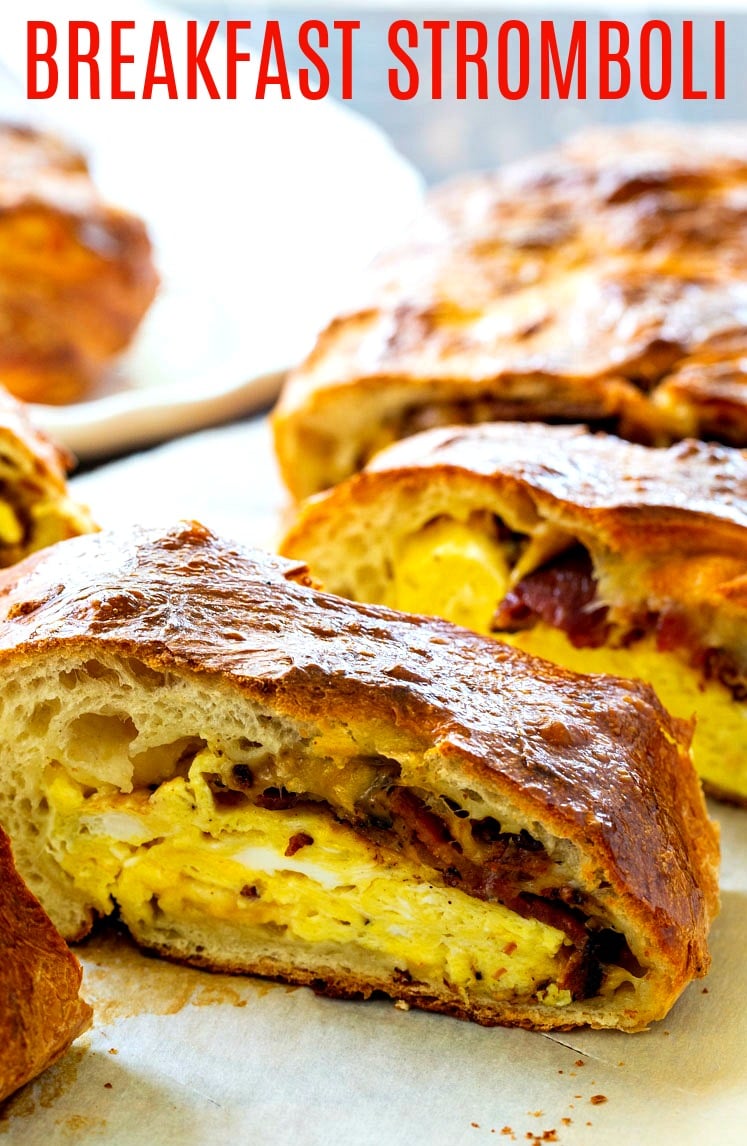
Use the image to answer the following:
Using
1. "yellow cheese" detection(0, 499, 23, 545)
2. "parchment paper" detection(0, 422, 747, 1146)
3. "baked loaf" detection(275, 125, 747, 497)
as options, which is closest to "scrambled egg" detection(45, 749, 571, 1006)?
"parchment paper" detection(0, 422, 747, 1146)

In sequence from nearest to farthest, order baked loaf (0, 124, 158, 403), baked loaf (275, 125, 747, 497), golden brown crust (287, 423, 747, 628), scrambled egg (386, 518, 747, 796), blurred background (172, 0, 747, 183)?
golden brown crust (287, 423, 747, 628)
scrambled egg (386, 518, 747, 796)
baked loaf (275, 125, 747, 497)
baked loaf (0, 124, 158, 403)
blurred background (172, 0, 747, 183)

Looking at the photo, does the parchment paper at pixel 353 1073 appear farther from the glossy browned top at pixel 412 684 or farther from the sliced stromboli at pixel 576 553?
the sliced stromboli at pixel 576 553

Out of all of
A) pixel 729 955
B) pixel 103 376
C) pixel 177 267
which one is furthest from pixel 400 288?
pixel 729 955

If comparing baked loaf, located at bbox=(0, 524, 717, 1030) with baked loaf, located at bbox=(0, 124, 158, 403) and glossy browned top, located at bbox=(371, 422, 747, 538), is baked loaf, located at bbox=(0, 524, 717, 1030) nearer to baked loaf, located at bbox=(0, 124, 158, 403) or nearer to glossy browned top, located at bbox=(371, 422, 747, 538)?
glossy browned top, located at bbox=(371, 422, 747, 538)

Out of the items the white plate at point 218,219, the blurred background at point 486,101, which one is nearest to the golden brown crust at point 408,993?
the white plate at point 218,219

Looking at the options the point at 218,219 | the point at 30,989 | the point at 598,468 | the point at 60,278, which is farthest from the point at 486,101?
the point at 30,989

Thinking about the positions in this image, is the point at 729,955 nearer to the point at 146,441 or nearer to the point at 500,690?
the point at 500,690

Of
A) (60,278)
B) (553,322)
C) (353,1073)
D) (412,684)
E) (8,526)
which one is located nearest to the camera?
(353,1073)

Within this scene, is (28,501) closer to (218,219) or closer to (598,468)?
(598,468)
